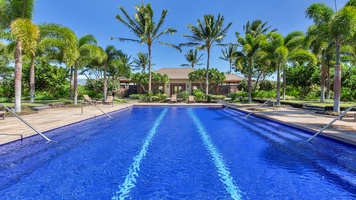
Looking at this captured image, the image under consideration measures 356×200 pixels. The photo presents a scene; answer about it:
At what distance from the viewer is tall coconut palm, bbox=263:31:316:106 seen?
642 inches

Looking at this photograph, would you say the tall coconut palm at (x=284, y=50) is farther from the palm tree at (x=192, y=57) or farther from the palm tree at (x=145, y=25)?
the palm tree at (x=192, y=57)

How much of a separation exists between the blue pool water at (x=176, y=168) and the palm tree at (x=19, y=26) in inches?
236

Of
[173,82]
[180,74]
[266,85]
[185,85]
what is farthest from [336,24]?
[180,74]

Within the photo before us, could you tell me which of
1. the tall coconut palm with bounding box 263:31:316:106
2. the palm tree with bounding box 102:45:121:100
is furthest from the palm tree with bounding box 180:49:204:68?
the tall coconut palm with bounding box 263:31:316:106

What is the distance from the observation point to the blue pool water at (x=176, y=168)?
3570 millimetres

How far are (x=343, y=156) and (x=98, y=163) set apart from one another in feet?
20.6

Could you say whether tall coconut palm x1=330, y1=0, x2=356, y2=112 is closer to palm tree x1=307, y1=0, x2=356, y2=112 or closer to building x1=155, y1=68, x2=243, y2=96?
palm tree x1=307, y1=0, x2=356, y2=112

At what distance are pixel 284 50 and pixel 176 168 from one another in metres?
15.3

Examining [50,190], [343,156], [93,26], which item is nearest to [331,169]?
[343,156]

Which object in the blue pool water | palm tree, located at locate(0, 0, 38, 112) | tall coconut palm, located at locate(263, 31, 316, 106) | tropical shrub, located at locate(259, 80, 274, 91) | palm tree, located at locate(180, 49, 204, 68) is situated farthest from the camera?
palm tree, located at locate(180, 49, 204, 68)

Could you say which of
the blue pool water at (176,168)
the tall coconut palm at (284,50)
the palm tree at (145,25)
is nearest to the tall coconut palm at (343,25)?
the tall coconut palm at (284,50)

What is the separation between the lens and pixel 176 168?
4.64 metres

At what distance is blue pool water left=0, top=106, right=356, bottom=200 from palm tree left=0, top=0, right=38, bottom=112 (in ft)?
19.6

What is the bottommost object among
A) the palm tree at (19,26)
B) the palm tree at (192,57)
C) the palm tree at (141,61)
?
the palm tree at (19,26)
